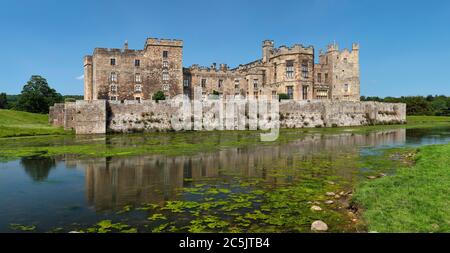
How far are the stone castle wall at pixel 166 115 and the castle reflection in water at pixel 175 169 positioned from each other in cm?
1905

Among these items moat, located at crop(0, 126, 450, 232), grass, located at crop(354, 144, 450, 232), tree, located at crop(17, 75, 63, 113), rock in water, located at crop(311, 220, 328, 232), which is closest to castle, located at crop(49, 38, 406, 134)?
moat, located at crop(0, 126, 450, 232)

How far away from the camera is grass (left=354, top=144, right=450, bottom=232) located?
8.09 metres

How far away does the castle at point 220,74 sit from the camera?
173ft

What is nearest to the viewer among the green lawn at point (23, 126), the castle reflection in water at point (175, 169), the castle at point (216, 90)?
the castle reflection in water at point (175, 169)

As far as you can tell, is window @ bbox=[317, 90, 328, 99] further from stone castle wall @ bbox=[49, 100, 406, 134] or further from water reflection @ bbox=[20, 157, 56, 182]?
water reflection @ bbox=[20, 157, 56, 182]

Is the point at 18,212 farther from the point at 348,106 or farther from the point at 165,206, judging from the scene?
the point at 348,106

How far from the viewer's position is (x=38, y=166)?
18172 millimetres

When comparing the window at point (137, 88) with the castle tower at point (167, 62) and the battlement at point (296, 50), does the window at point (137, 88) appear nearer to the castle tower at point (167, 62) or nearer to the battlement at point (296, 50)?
the castle tower at point (167, 62)

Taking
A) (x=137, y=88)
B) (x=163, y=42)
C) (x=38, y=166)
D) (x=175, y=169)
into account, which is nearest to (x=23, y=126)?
(x=137, y=88)

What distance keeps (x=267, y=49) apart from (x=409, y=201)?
56.0 metres

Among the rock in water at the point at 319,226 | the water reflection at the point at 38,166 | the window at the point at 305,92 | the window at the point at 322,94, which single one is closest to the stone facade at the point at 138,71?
the window at the point at 305,92

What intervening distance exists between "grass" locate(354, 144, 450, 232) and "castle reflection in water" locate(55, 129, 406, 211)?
2.79 meters

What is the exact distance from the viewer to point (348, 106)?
174ft
